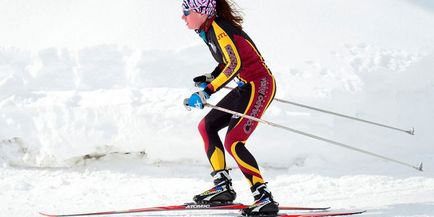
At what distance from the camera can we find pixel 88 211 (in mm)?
5863

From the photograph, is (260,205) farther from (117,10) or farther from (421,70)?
(117,10)

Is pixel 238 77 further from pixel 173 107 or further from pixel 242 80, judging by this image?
pixel 173 107

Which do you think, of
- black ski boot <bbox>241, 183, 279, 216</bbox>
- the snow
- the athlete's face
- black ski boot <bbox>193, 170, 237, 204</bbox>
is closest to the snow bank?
the snow

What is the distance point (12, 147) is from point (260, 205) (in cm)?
382

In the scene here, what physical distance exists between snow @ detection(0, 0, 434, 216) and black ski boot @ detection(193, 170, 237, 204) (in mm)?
918

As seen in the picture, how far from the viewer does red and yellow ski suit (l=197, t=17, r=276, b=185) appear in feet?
16.2

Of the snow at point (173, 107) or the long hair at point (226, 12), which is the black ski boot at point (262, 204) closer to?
the snow at point (173, 107)

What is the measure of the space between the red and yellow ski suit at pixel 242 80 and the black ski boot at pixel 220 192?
39 cm

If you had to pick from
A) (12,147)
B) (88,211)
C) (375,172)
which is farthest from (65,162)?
(375,172)

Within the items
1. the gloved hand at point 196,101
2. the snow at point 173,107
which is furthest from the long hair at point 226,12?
the snow at point 173,107

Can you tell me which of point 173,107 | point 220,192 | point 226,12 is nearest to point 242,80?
point 226,12

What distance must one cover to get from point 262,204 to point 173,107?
3.54 m

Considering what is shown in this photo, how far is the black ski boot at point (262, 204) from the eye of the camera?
202 inches

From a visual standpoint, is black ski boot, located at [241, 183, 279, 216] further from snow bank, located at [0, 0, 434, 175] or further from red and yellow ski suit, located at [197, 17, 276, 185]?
snow bank, located at [0, 0, 434, 175]
